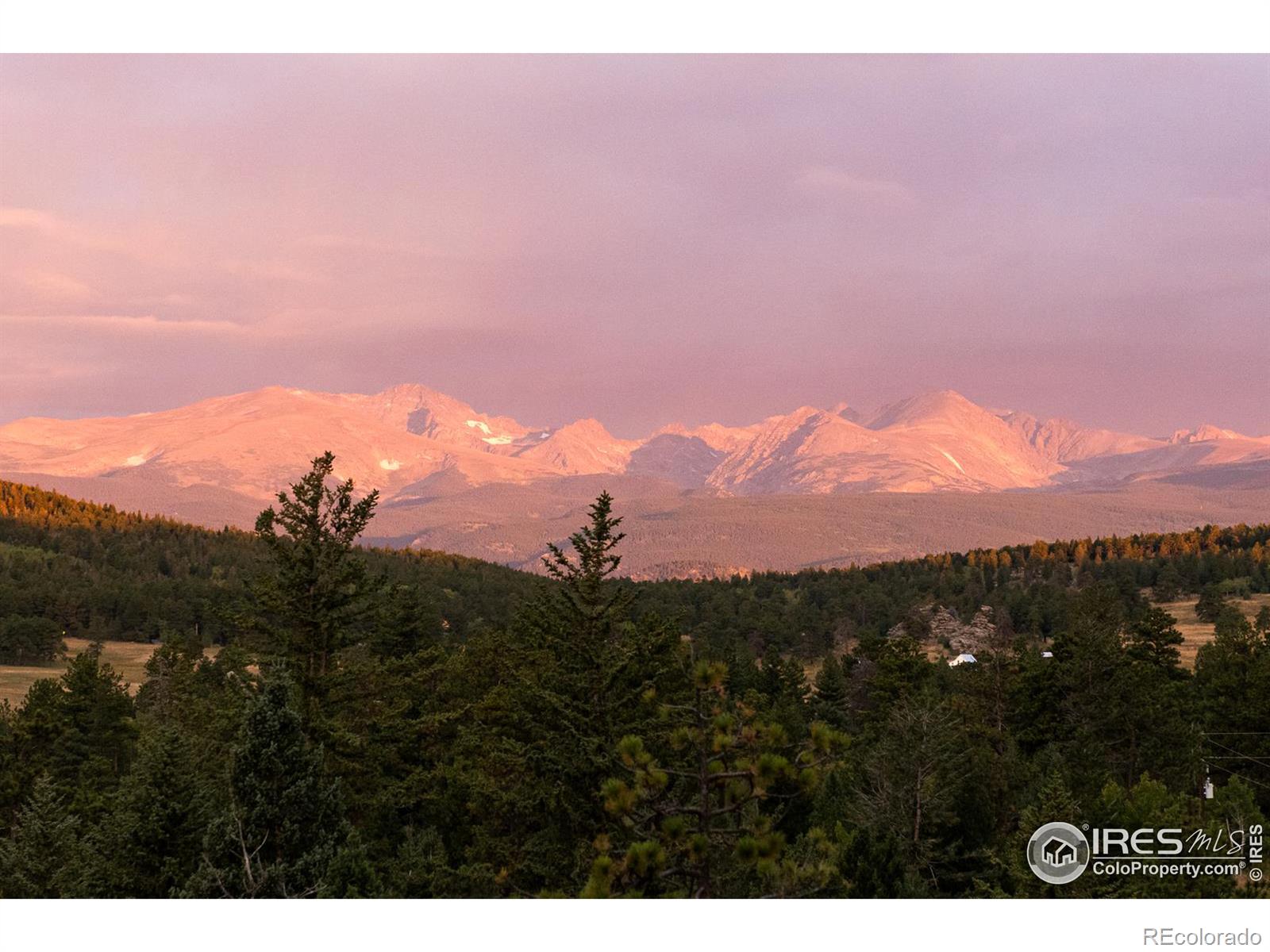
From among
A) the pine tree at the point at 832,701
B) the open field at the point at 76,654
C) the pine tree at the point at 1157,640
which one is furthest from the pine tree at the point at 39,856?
the open field at the point at 76,654

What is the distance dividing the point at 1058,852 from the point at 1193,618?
15827cm

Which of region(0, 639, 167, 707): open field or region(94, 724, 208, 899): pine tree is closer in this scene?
region(94, 724, 208, 899): pine tree

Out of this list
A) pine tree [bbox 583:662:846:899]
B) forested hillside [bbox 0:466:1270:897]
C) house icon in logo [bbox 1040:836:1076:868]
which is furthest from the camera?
house icon in logo [bbox 1040:836:1076:868]

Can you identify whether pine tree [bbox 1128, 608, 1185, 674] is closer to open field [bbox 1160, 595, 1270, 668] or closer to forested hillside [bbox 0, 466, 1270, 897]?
forested hillside [bbox 0, 466, 1270, 897]

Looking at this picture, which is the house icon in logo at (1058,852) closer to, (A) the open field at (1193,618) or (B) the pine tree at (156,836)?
(B) the pine tree at (156,836)

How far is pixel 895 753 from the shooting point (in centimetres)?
A: 3186

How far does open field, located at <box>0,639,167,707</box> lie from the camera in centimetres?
11100

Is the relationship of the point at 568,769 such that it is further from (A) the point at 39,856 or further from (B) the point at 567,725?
(A) the point at 39,856

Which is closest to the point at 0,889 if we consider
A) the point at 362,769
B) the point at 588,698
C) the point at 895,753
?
the point at 362,769

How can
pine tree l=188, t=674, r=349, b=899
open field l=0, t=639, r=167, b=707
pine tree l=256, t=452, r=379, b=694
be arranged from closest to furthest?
pine tree l=188, t=674, r=349, b=899, pine tree l=256, t=452, r=379, b=694, open field l=0, t=639, r=167, b=707

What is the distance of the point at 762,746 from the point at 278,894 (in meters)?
12.2

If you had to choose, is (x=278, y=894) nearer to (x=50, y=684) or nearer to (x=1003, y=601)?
(x=50, y=684)

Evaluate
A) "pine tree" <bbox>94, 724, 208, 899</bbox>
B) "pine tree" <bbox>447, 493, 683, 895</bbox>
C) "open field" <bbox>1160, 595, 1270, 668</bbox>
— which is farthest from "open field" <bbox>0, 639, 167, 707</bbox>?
"open field" <bbox>1160, 595, 1270, 668</bbox>

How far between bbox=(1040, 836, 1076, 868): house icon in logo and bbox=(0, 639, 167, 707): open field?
294ft
